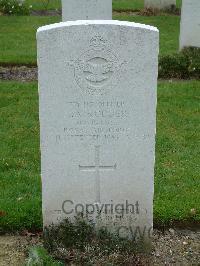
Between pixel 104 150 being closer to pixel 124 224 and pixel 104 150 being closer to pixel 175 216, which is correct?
pixel 124 224

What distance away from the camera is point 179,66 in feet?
31.9

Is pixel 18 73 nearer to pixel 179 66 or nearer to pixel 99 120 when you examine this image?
pixel 179 66

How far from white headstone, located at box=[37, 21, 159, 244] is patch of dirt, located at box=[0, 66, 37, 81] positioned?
5457mm

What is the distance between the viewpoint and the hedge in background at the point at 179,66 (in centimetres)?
968

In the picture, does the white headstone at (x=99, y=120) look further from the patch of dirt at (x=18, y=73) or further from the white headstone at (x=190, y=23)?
the white headstone at (x=190, y=23)

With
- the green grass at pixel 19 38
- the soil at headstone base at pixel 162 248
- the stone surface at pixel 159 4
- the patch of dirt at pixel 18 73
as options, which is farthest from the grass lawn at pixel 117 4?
the soil at headstone base at pixel 162 248

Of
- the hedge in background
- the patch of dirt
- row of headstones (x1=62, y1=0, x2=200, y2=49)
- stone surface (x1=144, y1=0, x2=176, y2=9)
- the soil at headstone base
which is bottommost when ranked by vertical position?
the soil at headstone base

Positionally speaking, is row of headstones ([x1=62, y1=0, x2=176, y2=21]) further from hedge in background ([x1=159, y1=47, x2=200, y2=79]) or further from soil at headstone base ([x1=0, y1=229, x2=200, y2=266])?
soil at headstone base ([x1=0, y1=229, x2=200, y2=266])

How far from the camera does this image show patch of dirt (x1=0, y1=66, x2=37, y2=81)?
968 cm

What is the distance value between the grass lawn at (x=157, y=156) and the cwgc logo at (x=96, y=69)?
1384 mm

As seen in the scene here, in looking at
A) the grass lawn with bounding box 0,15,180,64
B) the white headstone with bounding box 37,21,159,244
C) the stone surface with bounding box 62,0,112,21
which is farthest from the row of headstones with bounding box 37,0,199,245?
the grass lawn with bounding box 0,15,180,64

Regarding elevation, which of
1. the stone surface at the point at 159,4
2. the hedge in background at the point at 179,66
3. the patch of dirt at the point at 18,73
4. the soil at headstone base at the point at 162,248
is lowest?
the soil at headstone base at the point at 162,248

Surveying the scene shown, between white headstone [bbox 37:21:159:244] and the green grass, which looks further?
the green grass

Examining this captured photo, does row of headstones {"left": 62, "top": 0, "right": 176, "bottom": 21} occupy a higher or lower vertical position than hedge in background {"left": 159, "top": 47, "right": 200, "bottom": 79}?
higher
